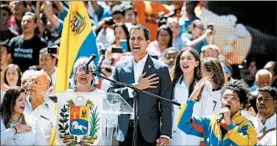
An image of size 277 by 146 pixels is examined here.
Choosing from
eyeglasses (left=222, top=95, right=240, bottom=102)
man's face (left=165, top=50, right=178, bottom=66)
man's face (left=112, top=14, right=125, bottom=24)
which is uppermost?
man's face (left=112, top=14, right=125, bottom=24)

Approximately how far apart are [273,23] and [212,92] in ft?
12.5

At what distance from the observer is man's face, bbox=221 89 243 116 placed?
8.60 m

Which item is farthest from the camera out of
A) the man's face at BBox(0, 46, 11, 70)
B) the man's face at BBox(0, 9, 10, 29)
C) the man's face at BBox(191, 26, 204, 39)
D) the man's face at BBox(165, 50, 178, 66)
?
the man's face at BBox(0, 9, 10, 29)

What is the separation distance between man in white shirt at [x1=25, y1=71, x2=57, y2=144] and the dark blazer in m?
0.73

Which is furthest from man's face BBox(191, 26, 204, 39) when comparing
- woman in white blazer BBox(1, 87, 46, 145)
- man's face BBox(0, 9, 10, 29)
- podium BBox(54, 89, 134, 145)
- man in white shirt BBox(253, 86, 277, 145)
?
podium BBox(54, 89, 134, 145)

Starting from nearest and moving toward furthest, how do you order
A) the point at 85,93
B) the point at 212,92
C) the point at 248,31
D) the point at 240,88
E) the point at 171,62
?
the point at 85,93, the point at 240,88, the point at 212,92, the point at 171,62, the point at 248,31

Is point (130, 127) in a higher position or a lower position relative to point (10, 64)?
lower

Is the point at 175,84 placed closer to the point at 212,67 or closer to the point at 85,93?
the point at 212,67

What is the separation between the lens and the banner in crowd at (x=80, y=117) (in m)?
7.92

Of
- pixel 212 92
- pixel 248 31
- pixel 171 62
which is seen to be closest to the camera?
pixel 212 92

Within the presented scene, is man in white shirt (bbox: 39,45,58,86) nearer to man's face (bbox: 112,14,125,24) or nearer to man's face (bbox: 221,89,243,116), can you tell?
man's face (bbox: 112,14,125,24)

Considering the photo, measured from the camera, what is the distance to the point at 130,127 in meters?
8.86

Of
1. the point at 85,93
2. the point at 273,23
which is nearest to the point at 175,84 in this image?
the point at 85,93

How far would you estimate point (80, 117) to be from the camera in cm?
795
